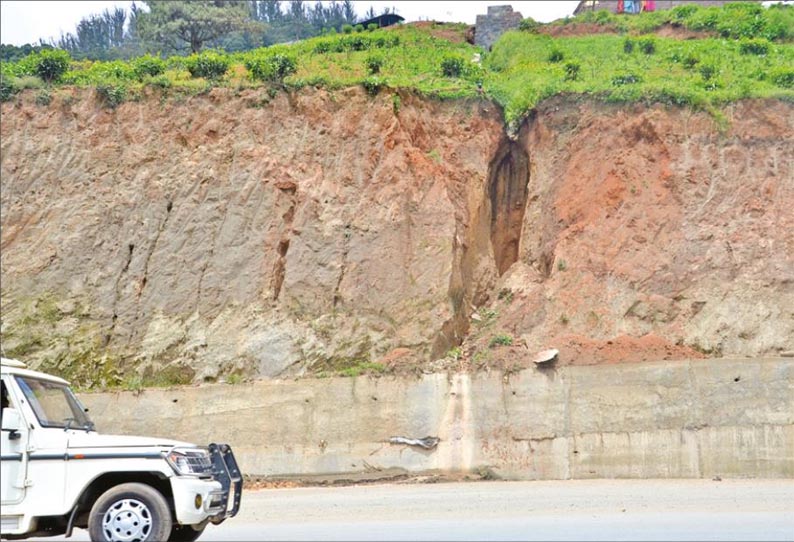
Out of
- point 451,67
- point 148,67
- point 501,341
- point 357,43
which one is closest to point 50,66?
point 148,67

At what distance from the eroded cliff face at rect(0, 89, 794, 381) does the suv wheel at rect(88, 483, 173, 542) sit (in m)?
13.8

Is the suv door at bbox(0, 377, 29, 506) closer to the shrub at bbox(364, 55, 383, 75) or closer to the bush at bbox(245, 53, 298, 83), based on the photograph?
the bush at bbox(245, 53, 298, 83)

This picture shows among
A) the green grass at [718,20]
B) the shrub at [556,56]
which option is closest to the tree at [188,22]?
the green grass at [718,20]

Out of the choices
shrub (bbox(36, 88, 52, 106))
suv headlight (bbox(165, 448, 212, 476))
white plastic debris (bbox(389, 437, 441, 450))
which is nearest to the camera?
suv headlight (bbox(165, 448, 212, 476))

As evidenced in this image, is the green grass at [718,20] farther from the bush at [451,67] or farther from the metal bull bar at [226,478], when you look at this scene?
the metal bull bar at [226,478]

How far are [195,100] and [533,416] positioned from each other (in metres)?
13.9

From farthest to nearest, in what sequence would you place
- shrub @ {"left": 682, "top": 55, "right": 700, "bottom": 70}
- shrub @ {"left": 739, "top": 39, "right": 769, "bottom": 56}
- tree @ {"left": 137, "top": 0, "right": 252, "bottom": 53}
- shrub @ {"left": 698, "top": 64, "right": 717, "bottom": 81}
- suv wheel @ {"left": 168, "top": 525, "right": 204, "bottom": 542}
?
tree @ {"left": 137, "top": 0, "right": 252, "bottom": 53} → shrub @ {"left": 739, "top": 39, "right": 769, "bottom": 56} → shrub @ {"left": 682, "top": 55, "right": 700, "bottom": 70} → shrub @ {"left": 698, "top": 64, "right": 717, "bottom": 81} → suv wheel @ {"left": 168, "top": 525, "right": 204, "bottom": 542}

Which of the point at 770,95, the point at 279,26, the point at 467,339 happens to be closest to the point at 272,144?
the point at 467,339

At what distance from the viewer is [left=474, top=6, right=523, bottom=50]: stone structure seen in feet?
126

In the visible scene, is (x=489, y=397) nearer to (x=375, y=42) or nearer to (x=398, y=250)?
(x=398, y=250)

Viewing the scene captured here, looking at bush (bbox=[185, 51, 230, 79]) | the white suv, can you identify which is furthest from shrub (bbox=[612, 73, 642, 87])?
the white suv

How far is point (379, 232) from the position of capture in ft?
88.9

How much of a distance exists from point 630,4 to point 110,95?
2562 centimetres

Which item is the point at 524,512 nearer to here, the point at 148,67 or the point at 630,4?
the point at 148,67
